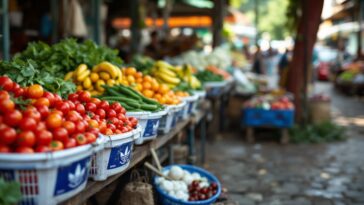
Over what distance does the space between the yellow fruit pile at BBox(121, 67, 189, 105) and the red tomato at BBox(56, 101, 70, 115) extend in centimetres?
160

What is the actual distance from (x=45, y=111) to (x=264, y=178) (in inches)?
177

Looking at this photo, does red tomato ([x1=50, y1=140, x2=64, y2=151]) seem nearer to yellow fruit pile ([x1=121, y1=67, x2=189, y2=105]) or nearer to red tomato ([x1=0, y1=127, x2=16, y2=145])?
red tomato ([x1=0, y1=127, x2=16, y2=145])

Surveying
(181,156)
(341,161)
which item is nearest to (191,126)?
(181,156)

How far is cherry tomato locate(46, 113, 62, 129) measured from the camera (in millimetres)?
2221

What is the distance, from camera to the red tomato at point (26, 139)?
2006 millimetres

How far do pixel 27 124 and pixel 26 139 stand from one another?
0.11 meters

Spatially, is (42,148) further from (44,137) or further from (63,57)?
(63,57)

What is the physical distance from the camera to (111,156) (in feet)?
8.64

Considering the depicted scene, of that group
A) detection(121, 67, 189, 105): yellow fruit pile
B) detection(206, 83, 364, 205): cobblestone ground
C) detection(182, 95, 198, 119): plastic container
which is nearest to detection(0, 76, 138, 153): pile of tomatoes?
detection(121, 67, 189, 105): yellow fruit pile

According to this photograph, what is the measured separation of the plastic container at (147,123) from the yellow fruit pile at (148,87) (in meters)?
0.60

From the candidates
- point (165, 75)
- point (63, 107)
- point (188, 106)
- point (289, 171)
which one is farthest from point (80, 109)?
point (289, 171)

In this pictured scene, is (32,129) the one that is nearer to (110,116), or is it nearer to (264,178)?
(110,116)

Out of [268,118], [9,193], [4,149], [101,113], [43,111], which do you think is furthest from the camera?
[268,118]

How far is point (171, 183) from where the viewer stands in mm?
3752
